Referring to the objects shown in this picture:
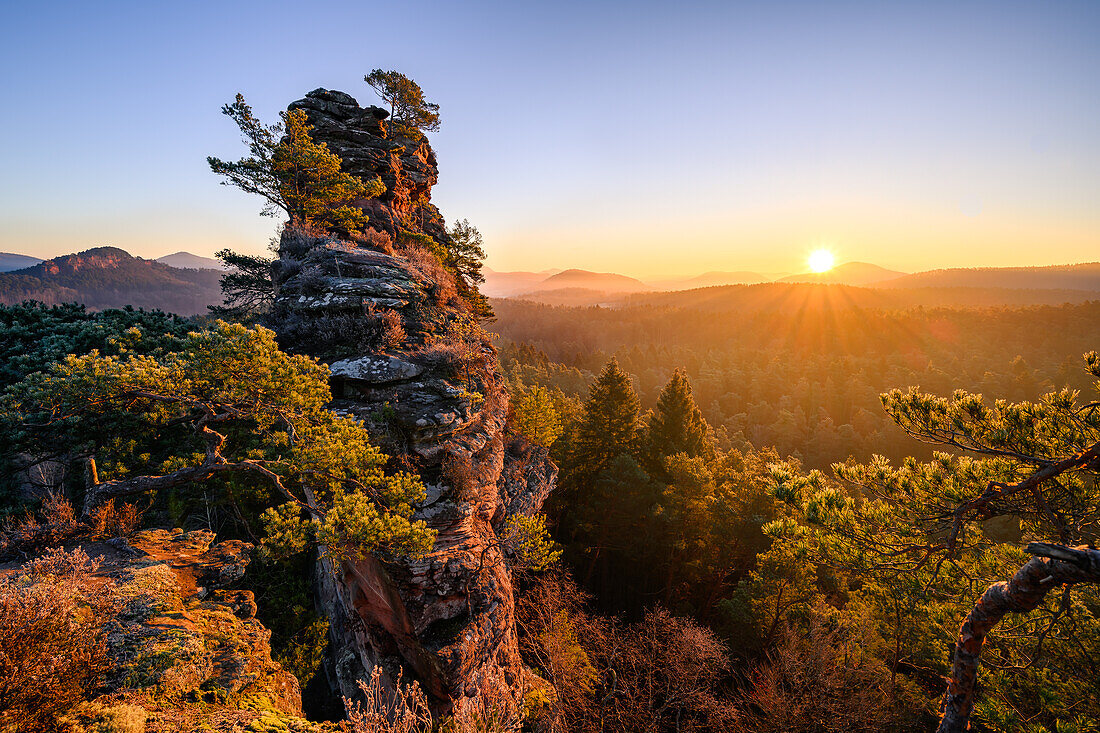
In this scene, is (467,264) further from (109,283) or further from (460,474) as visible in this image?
(109,283)

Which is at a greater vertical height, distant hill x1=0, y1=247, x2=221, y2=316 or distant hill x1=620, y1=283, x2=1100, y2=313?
distant hill x1=0, y1=247, x2=221, y2=316

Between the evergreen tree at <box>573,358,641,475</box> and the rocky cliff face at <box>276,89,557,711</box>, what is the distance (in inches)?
360

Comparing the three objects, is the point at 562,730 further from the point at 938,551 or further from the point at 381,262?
the point at 381,262

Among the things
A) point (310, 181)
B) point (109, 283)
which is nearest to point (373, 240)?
point (310, 181)

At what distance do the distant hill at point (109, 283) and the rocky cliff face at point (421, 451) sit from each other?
93.2m

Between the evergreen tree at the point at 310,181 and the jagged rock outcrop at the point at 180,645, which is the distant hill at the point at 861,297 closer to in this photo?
the evergreen tree at the point at 310,181

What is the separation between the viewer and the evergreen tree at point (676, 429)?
993 inches

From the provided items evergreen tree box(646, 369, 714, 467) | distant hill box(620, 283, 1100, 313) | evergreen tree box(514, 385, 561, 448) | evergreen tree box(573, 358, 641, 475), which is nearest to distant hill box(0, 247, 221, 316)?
evergreen tree box(573, 358, 641, 475)

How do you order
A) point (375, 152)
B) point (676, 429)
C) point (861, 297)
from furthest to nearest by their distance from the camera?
point (861, 297) < point (676, 429) < point (375, 152)

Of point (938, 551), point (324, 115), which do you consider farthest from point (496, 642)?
point (324, 115)

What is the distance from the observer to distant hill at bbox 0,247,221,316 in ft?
283

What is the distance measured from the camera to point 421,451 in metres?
10.4

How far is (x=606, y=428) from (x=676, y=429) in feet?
15.7

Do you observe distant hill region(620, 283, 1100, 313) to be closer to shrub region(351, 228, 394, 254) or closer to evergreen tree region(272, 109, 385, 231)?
shrub region(351, 228, 394, 254)
